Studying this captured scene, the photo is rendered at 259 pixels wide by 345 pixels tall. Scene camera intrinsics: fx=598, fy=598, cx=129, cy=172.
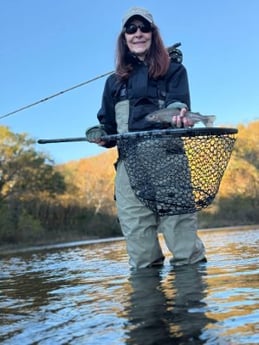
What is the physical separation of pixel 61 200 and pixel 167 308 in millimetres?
51524

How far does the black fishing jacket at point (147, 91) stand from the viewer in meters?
4.69

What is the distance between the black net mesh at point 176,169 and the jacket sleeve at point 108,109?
63 cm

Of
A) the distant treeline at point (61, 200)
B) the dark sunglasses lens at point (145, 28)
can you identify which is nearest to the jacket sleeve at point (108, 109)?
the dark sunglasses lens at point (145, 28)

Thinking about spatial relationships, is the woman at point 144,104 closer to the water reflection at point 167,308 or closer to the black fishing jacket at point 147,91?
the black fishing jacket at point 147,91

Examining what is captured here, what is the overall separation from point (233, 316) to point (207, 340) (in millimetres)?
455

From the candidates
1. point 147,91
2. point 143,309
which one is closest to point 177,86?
point 147,91

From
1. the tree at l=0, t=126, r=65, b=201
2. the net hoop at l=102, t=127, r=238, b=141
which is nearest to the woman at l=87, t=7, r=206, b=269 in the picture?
the net hoop at l=102, t=127, r=238, b=141

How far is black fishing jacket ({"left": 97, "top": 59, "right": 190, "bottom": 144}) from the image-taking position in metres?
4.69

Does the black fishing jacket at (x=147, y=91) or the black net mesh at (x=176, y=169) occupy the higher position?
the black fishing jacket at (x=147, y=91)

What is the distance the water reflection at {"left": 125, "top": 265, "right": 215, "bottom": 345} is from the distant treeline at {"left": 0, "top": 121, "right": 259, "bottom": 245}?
129 ft

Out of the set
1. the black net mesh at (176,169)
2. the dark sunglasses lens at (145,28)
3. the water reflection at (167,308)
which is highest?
the dark sunglasses lens at (145,28)

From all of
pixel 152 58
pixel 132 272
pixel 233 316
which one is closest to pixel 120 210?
pixel 132 272

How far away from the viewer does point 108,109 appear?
5.02 metres

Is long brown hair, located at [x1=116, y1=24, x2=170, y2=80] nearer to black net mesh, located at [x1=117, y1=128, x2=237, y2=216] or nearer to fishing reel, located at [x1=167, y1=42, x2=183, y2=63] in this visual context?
fishing reel, located at [x1=167, y1=42, x2=183, y2=63]
